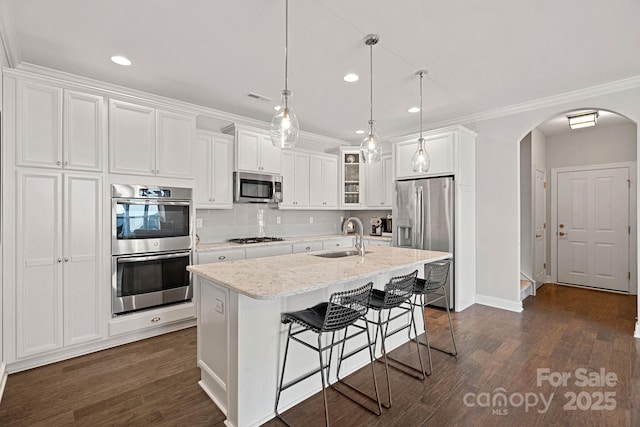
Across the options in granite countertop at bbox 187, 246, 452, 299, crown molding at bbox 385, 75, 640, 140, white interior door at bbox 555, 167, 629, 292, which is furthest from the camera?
white interior door at bbox 555, 167, 629, 292

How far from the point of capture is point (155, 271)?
334 cm

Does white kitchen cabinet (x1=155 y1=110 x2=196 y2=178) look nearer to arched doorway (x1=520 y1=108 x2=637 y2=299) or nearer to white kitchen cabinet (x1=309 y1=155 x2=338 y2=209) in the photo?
white kitchen cabinet (x1=309 y1=155 x2=338 y2=209)

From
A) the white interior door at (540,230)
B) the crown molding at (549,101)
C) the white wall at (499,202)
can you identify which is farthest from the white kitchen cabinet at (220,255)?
the white interior door at (540,230)

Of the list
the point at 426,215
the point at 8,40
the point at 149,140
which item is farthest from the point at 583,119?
the point at 8,40

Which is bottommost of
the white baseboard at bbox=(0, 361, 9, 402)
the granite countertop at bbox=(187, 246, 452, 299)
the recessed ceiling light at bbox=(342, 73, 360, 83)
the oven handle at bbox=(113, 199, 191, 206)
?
the white baseboard at bbox=(0, 361, 9, 402)

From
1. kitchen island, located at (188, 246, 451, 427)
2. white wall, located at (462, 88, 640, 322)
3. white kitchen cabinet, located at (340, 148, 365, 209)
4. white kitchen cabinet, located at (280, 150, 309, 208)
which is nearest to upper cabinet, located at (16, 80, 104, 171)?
kitchen island, located at (188, 246, 451, 427)

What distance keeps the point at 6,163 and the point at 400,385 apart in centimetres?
358

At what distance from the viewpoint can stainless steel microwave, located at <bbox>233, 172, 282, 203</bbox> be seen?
4.27m

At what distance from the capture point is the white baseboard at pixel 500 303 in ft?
13.5

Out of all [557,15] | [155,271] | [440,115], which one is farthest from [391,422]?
[440,115]

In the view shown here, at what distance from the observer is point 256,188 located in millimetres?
4488

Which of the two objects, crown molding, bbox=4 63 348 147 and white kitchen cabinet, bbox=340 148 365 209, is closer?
crown molding, bbox=4 63 348 147

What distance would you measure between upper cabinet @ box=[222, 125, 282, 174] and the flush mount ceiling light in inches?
165

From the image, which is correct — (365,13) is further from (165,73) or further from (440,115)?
(440,115)
